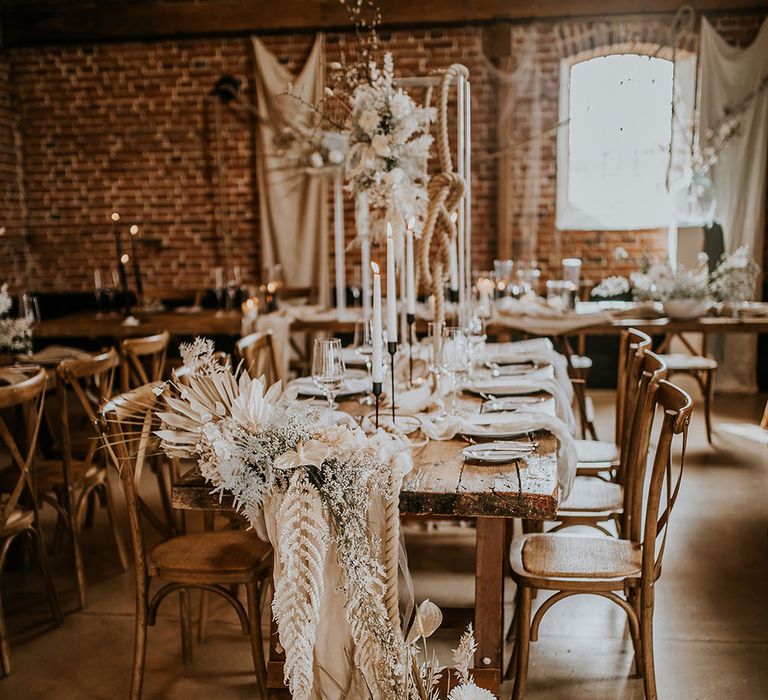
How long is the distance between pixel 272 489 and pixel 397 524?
0.95ft

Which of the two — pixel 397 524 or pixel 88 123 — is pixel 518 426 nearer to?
pixel 397 524

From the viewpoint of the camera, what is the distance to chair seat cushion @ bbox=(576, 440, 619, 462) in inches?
123

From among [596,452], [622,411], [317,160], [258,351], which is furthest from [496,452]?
[317,160]

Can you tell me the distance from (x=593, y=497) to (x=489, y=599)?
0.84 m

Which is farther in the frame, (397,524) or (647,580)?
(647,580)

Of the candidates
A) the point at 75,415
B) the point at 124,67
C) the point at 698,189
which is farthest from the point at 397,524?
the point at 124,67

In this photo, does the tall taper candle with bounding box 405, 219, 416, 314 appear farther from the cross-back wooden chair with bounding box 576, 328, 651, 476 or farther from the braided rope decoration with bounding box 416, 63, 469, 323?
the cross-back wooden chair with bounding box 576, 328, 651, 476

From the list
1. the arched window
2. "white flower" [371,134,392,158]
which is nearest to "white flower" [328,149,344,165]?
the arched window

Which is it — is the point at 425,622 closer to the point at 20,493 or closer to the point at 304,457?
the point at 304,457

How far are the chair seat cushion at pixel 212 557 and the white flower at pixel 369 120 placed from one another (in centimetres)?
148

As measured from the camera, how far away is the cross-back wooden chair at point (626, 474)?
2441 mm

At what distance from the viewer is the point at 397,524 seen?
1.87 meters

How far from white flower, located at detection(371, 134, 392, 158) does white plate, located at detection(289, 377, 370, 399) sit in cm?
84

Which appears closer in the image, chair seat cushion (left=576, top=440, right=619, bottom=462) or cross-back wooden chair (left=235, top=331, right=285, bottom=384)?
chair seat cushion (left=576, top=440, right=619, bottom=462)
